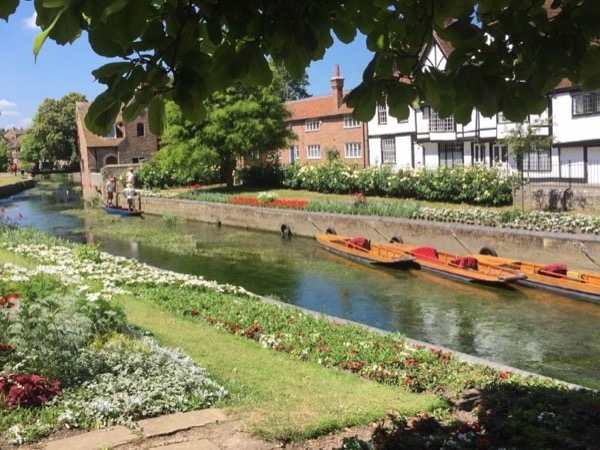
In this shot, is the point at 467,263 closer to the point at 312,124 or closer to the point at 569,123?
the point at 569,123

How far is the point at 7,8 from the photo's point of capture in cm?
252

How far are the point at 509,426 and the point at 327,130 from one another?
148ft

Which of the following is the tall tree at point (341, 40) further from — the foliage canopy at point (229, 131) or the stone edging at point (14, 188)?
the stone edging at point (14, 188)

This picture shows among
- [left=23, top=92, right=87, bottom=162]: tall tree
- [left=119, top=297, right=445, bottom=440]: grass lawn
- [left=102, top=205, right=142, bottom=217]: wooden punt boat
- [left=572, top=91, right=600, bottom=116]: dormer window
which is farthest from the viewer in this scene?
[left=23, top=92, right=87, bottom=162]: tall tree

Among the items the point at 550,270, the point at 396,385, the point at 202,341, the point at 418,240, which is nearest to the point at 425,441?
the point at 396,385

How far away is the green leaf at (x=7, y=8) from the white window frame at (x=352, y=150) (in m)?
43.1

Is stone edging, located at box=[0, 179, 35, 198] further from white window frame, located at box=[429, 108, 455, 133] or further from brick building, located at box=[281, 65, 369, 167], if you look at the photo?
white window frame, located at box=[429, 108, 455, 133]

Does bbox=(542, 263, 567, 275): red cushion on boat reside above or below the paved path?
below

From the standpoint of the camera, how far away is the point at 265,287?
18109mm

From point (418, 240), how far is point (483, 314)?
333 inches

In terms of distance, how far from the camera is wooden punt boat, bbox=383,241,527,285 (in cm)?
1694

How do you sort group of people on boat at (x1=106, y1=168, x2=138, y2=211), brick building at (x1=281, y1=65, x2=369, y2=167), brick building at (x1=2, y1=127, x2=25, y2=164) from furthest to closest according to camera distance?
brick building at (x1=2, y1=127, x2=25, y2=164) < brick building at (x1=281, y1=65, x2=369, y2=167) < group of people on boat at (x1=106, y1=168, x2=138, y2=211)

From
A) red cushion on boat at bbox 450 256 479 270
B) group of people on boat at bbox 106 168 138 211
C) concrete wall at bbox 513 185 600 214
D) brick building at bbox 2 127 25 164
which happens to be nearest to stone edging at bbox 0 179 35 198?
group of people on boat at bbox 106 168 138 211

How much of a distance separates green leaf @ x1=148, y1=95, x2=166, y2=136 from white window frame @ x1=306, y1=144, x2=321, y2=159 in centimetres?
4807
